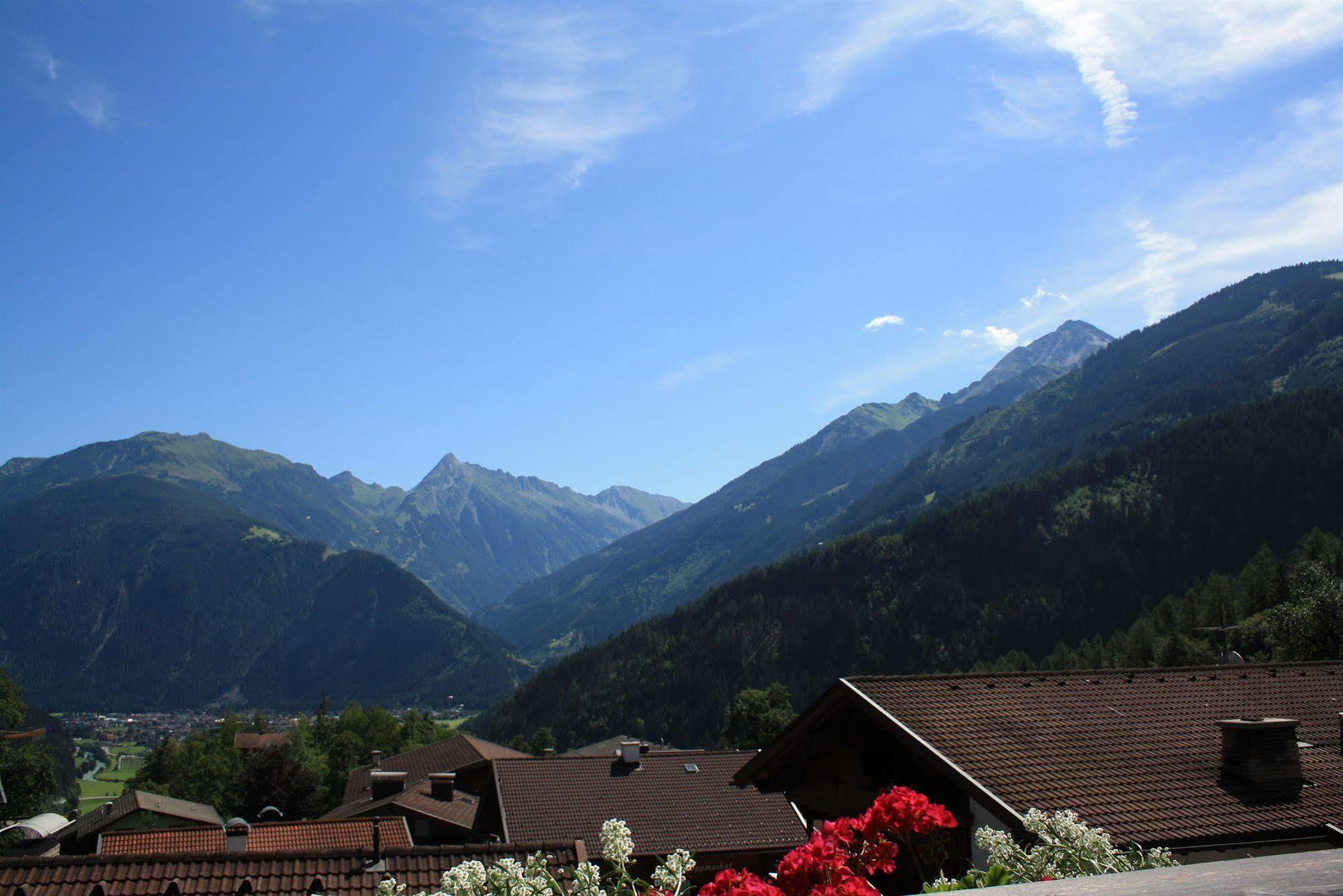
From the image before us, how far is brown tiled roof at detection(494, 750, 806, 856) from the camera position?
2605 centimetres

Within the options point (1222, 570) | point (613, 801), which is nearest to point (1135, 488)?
point (1222, 570)

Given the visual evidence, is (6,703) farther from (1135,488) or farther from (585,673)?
(1135,488)

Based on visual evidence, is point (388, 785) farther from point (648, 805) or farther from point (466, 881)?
point (466, 881)

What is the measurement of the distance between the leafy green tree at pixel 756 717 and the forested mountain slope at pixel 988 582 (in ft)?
181

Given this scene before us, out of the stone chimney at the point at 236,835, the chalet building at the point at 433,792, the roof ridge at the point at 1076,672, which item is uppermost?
the roof ridge at the point at 1076,672

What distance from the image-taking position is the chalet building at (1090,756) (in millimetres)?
10719

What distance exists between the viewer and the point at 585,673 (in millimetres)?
169750

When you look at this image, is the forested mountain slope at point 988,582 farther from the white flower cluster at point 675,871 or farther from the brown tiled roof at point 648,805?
the white flower cluster at point 675,871

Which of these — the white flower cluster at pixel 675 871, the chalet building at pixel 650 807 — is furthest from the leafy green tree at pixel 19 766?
the white flower cluster at pixel 675 871

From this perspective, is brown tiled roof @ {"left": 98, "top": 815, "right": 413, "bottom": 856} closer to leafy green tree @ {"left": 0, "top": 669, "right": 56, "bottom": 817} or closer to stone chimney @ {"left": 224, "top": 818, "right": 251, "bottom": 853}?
stone chimney @ {"left": 224, "top": 818, "right": 251, "bottom": 853}

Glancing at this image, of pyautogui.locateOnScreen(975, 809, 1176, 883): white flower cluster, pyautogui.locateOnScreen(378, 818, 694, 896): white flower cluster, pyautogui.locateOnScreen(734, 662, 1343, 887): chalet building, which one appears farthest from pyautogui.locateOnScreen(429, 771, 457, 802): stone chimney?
pyautogui.locateOnScreen(378, 818, 694, 896): white flower cluster

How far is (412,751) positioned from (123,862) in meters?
56.4

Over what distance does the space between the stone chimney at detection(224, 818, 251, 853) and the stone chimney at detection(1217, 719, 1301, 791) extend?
21892 mm

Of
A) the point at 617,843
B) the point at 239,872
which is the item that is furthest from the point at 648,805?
the point at 617,843
